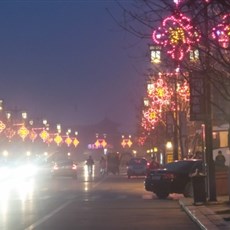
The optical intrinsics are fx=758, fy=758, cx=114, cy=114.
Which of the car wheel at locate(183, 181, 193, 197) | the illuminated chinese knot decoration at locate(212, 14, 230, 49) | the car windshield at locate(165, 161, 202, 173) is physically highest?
the illuminated chinese knot decoration at locate(212, 14, 230, 49)

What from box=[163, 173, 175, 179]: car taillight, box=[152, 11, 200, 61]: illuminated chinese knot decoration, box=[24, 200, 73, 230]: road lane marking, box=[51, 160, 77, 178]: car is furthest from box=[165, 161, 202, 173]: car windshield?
box=[51, 160, 77, 178]: car

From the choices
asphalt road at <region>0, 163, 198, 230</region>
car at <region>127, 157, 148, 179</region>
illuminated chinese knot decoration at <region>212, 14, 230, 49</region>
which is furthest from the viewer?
car at <region>127, 157, 148, 179</region>

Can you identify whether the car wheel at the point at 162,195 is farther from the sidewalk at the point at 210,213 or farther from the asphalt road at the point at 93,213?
the sidewalk at the point at 210,213

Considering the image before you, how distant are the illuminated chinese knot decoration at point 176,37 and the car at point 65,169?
35.6 metres

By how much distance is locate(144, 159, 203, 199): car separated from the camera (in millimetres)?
29859

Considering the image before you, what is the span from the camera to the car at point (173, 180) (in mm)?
29859

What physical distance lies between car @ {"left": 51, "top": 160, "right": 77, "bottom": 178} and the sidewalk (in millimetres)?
29240

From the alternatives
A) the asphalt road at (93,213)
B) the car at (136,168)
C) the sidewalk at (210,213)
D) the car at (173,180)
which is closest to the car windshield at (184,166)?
the car at (173,180)

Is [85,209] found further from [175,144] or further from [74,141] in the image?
[74,141]

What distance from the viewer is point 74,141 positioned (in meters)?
139

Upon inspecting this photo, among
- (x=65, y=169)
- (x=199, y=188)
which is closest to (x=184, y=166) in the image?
(x=199, y=188)

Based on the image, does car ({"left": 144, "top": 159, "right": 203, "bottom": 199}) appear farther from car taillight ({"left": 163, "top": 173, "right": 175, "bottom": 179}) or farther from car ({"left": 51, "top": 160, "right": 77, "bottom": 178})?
car ({"left": 51, "top": 160, "right": 77, "bottom": 178})

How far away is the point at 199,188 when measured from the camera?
24.1 m

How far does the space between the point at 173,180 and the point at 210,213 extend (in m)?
9.04
